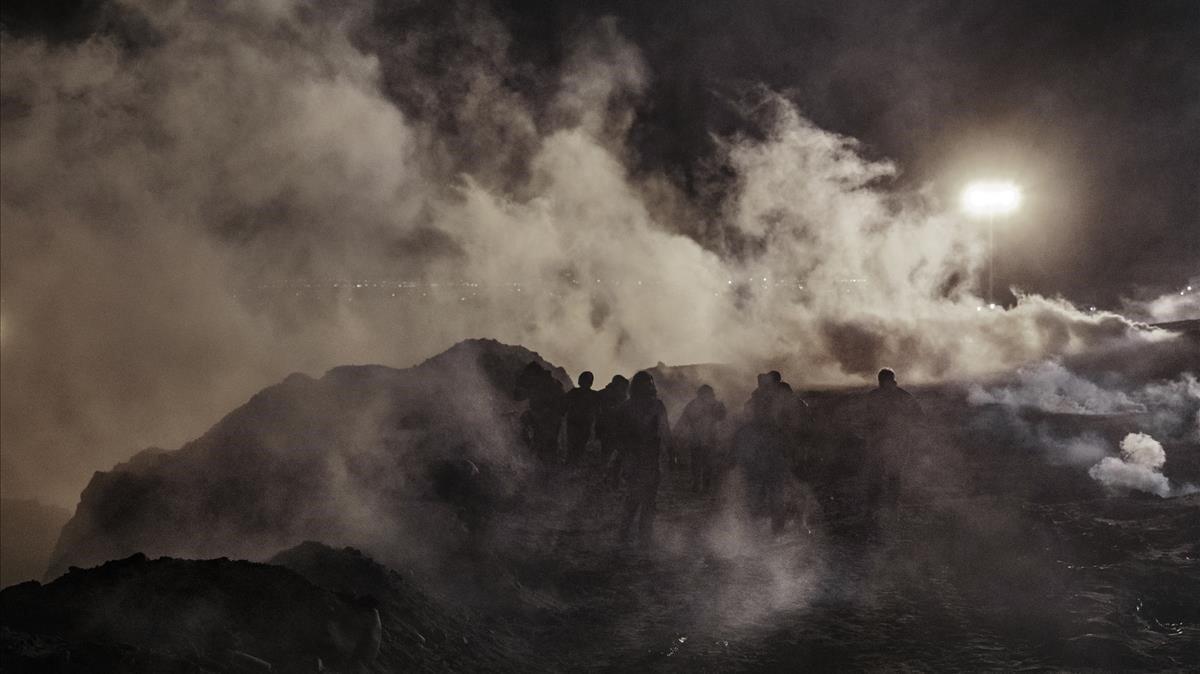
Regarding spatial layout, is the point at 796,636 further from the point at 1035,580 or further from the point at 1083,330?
the point at 1083,330

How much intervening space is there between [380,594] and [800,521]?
6.66 m

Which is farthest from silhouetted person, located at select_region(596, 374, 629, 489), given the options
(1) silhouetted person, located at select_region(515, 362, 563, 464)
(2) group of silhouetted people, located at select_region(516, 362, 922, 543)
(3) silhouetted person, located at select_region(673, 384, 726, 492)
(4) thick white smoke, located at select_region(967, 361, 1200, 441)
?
(4) thick white smoke, located at select_region(967, 361, 1200, 441)

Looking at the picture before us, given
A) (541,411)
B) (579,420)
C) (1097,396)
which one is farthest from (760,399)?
(1097,396)

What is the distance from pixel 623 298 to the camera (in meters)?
25.0

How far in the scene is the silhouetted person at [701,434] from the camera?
13086 mm

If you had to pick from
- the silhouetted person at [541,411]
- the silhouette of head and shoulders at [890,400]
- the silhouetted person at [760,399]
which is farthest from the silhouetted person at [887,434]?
the silhouetted person at [541,411]

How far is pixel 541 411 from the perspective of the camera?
13.7 m

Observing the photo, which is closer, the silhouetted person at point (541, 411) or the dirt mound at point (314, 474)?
the dirt mound at point (314, 474)

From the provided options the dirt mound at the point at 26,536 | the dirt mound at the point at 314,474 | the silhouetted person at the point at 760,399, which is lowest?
the dirt mound at the point at 26,536

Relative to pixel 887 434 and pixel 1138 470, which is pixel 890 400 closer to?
pixel 887 434

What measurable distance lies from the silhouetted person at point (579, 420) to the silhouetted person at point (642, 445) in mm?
676

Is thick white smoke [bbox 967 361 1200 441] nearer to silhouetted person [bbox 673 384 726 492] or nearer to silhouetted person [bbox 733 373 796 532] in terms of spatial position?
silhouetted person [bbox 733 373 796 532]

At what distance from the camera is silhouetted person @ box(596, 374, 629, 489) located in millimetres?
12672

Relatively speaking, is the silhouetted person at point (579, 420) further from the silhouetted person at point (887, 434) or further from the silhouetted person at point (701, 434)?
the silhouetted person at point (887, 434)
